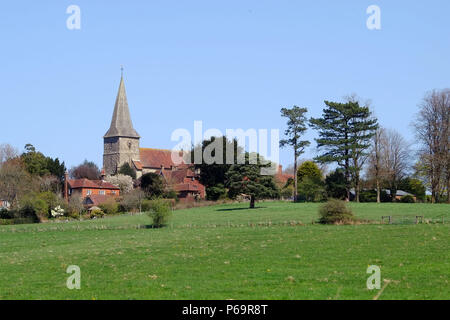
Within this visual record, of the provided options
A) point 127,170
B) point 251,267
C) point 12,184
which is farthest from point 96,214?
point 251,267

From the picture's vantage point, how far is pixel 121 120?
495ft

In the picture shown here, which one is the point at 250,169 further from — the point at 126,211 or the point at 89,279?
the point at 89,279

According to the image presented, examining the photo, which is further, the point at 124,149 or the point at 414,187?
the point at 124,149

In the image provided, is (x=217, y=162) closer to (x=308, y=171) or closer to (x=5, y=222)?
(x=308, y=171)

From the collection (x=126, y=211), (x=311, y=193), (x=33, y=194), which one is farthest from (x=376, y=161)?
(x=33, y=194)

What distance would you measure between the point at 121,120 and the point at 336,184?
85637mm

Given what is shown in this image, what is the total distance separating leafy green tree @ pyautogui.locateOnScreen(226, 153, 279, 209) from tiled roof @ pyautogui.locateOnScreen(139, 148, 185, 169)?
3119 inches

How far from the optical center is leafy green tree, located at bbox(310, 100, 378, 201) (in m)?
79.2

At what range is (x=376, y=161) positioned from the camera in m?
84.0

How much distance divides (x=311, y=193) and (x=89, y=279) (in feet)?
212

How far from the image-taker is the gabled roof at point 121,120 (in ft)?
491

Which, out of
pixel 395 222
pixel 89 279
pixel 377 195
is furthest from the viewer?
pixel 377 195
